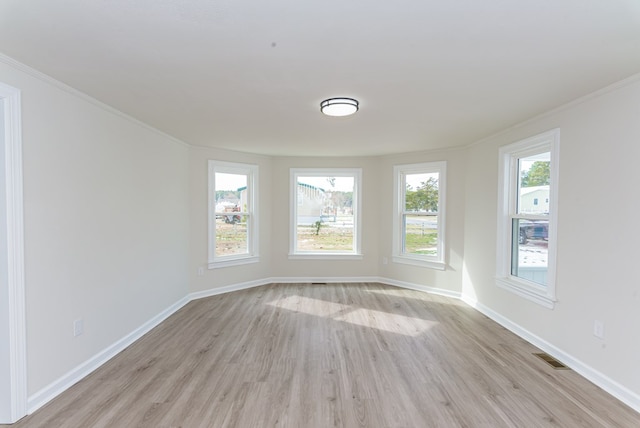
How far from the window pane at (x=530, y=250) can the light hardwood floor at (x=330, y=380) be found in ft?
2.34

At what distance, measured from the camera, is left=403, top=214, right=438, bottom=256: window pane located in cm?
523

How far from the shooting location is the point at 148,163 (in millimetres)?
3639

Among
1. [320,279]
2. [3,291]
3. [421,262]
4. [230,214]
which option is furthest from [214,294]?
[421,262]

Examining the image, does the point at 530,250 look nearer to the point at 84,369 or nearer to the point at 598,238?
the point at 598,238

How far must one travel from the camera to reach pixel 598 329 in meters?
2.57

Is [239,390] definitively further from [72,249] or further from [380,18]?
[380,18]

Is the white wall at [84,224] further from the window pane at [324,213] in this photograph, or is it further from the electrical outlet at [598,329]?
the electrical outlet at [598,329]

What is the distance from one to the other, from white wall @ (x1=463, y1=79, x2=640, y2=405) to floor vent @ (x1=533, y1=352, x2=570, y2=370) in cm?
12

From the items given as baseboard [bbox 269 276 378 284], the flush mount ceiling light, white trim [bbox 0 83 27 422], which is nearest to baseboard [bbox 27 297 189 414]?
white trim [bbox 0 83 27 422]

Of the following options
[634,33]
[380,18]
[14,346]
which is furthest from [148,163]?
[634,33]

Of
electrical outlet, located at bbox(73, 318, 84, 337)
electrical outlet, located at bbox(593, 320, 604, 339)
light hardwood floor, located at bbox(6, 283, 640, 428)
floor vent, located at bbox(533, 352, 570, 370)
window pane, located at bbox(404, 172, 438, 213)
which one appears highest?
window pane, located at bbox(404, 172, 438, 213)

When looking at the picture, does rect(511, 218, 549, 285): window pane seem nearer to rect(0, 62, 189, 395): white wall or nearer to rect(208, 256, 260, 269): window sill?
rect(208, 256, 260, 269): window sill

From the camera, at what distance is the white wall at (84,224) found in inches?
86.8

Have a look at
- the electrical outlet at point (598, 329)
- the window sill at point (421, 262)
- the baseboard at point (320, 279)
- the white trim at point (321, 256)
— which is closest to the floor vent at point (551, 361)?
the electrical outlet at point (598, 329)
